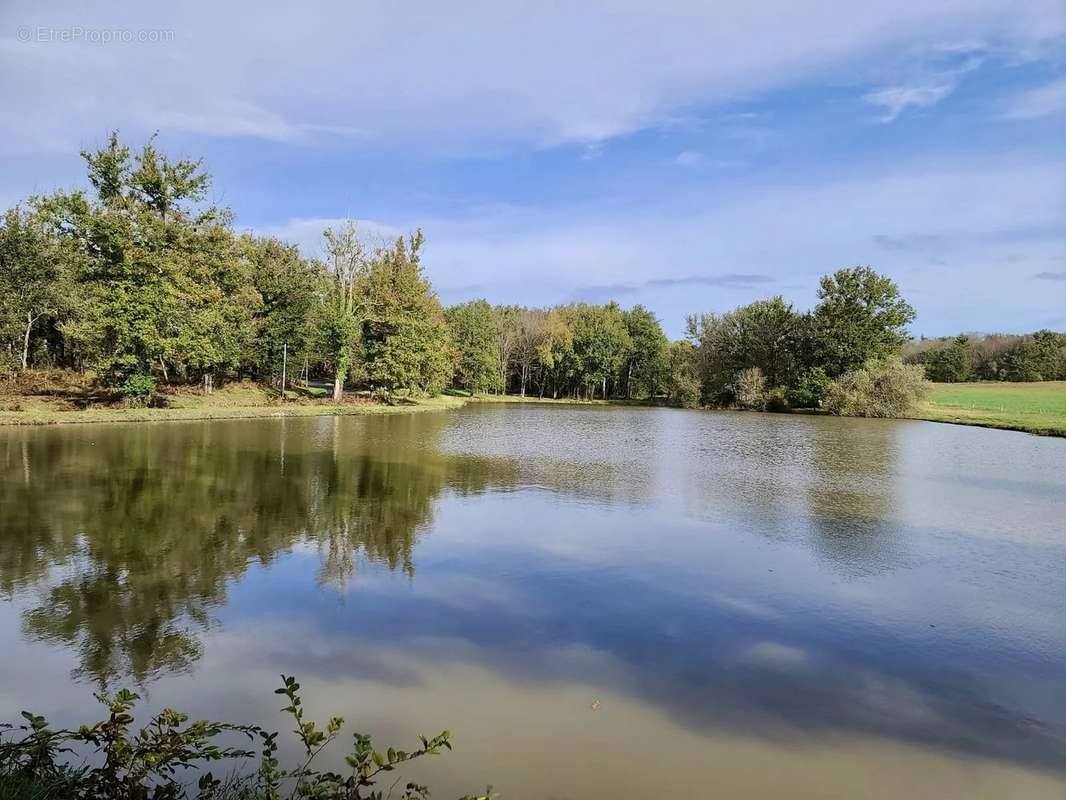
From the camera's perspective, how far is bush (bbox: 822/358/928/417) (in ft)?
144

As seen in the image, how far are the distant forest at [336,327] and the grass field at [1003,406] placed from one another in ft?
13.9

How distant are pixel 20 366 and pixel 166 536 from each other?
32105 mm

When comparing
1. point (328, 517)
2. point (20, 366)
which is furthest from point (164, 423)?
point (328, 517)

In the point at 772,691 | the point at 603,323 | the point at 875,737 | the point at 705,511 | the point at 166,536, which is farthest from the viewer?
the point at 603,323

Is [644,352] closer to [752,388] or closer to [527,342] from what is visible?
[527,342]

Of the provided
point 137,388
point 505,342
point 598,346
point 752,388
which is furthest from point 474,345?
point 137,388

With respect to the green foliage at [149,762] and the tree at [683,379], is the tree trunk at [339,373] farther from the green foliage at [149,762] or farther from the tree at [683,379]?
the green foliage at [149,762]

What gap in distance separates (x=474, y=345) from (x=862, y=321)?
3100cm

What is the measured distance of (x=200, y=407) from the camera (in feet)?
100

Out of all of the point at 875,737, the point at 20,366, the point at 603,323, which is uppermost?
the point at 603,323

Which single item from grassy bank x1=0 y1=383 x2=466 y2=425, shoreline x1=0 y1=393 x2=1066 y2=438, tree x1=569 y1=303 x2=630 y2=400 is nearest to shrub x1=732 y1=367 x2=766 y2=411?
shoreline x1=0 y1=393 x2=1066 y2=438

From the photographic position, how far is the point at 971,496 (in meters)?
14.4

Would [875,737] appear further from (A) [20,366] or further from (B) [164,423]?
(A) [20,366]

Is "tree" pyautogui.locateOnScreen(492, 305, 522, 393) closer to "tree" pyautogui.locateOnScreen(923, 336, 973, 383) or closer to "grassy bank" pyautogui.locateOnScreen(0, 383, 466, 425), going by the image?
"grassy bank" pyautogui.locateOnScreen(0, 383, 466, 425)
